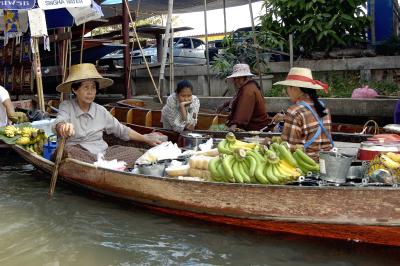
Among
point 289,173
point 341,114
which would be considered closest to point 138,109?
point 341,114

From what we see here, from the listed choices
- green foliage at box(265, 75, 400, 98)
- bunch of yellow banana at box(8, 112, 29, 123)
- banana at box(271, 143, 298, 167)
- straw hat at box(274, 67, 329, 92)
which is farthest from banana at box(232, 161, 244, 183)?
green foliage at box(265, 75, 400, 98)

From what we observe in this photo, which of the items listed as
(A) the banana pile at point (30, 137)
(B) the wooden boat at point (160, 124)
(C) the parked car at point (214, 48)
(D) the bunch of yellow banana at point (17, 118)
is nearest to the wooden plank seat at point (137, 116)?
(B) the wooden boat at point (160, 124)

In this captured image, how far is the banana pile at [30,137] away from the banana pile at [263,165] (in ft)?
10.6

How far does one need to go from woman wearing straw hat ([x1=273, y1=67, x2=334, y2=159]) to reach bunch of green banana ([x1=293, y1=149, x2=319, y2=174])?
199mm

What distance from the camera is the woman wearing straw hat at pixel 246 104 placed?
20.1 feet

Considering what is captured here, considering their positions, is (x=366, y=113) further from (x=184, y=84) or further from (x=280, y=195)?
(x=280, y=195)

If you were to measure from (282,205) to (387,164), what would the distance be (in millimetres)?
882

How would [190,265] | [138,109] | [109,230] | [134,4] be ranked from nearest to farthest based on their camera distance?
[190,265]
[109,230]
[138,109]
[134,4]

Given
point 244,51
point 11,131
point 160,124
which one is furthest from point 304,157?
point 244,51

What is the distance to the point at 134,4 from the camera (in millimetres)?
14922

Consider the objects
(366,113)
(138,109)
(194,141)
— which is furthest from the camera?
(138,109)

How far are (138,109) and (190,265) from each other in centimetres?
478

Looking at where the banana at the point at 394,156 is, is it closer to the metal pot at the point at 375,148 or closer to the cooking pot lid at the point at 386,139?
the metal pot at the point at 375,148

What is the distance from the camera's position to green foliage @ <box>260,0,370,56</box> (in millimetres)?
8977
